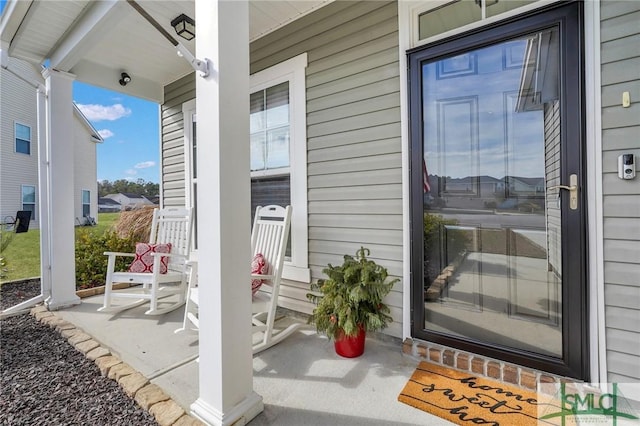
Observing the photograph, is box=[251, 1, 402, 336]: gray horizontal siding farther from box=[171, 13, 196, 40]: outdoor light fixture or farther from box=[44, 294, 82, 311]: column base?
box=[44, 294, 82, 311]: column base

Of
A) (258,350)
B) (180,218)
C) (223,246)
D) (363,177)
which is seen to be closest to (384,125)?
(363,177)

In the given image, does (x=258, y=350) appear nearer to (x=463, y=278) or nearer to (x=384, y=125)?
(x=463, y=278)

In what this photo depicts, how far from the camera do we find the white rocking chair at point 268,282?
227cm

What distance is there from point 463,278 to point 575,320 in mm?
599

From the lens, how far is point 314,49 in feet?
8.75

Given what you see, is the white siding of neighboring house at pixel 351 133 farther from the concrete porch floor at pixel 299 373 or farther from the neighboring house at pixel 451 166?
the concrete porch floor at pixel 299 373

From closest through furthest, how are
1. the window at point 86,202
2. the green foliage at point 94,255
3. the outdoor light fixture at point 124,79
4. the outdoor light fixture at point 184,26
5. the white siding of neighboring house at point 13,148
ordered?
the outdoor light fixture at point 184,26
the outdoor light fixture at point 124,79
the green foliage at point 94,255
the white siding of neighboring house at point 13,148
the window at point 86,202

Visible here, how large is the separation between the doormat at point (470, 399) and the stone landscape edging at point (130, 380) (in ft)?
3.88

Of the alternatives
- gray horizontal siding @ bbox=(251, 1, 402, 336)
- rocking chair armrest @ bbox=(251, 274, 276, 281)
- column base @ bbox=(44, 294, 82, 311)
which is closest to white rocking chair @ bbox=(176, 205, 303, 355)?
rocking chair armrest @ bbox=(251, 274, 276, 281)

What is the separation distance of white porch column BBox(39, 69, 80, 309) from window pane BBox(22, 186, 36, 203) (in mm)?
6522

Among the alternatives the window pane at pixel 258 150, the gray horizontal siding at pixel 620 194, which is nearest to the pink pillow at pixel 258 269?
the window pane at pixel 258 150

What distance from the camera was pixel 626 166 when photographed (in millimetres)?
1492

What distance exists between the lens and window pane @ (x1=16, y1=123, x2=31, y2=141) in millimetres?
7598

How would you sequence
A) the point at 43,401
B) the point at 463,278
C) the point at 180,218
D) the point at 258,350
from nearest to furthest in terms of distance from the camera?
the point at 43,401 → the point at 463,278 → the point at 258,350 → the point at 180,218
